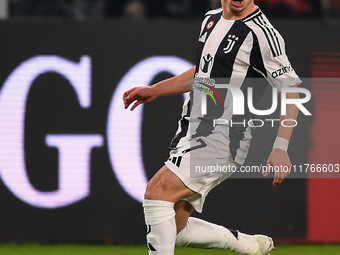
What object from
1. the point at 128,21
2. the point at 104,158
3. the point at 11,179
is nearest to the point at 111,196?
the point at 104,158

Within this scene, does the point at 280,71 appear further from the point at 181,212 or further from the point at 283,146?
the point at 181,212

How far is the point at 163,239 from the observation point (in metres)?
3.03

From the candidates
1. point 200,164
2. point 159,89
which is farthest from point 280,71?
point 159,89

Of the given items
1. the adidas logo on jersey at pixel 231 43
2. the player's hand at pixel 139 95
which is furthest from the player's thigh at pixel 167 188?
the adidas logo on jersey at pixel 231 43

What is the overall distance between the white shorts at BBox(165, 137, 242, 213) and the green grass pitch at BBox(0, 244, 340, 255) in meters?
1.32

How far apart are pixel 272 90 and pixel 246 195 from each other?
2.77 ft

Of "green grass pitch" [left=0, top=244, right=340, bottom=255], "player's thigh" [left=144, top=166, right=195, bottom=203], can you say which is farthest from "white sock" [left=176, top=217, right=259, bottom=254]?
"green grass pitch" [left=0, top=244, right=340, bottom=255]

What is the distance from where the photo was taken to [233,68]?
3.11m

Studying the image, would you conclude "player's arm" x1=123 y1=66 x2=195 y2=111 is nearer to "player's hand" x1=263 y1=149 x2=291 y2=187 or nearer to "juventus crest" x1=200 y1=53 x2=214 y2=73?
"juventus crest" x1=200 y1=53 x2=214 y2=73

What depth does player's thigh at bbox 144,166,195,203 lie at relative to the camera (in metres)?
3.01

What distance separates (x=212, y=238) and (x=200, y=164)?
581 millimetres

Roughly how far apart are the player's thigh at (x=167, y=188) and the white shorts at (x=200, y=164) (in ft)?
0.09

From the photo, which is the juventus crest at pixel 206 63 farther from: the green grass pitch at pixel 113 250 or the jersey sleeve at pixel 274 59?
the green grass pitch at pixel 113 250

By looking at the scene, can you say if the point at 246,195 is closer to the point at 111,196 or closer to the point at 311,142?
the point at 311,142
